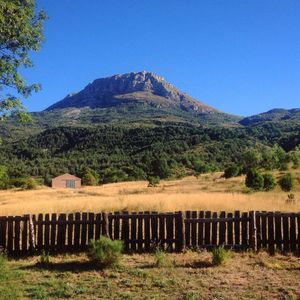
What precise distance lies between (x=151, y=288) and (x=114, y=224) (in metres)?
3.77

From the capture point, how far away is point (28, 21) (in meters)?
12.9

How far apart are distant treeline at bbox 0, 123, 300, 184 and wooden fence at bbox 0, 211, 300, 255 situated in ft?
214

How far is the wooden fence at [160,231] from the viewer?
1214cm

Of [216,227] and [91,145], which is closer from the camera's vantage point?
[216,227]

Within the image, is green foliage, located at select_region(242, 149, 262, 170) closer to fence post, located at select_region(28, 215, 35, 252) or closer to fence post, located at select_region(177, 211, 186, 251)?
fence post, located at select_region(177, 211, 186, 251)

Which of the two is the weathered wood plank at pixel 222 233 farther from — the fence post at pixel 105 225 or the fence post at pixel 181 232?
the fence post at pixel 105 225

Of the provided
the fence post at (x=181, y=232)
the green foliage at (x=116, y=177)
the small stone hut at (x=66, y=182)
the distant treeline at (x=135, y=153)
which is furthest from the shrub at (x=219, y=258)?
the green foliage at (x=116, y=177)

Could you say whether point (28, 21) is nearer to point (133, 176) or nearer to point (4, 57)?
point (4, 57)

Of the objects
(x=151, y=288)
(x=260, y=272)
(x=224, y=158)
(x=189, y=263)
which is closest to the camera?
(x=151, y=288)

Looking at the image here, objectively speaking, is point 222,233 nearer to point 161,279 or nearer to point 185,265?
point 185,265

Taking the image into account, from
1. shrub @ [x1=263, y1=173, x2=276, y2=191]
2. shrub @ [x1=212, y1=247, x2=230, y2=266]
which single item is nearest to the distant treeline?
shrub @ [x1=263, y1=173, x2=276, y2=191]

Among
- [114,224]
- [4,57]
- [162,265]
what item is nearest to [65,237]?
[114,224]

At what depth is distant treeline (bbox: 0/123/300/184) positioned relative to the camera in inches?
4139

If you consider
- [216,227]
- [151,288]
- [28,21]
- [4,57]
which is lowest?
[151,288]
